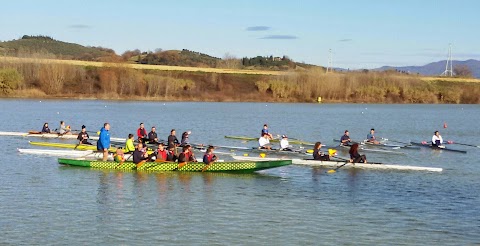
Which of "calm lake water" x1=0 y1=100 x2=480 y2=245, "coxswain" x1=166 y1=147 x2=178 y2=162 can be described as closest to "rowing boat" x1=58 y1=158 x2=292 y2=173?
"calm lake water" x1=0 y1=100 x2=480 y2=245

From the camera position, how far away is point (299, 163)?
26.8 m

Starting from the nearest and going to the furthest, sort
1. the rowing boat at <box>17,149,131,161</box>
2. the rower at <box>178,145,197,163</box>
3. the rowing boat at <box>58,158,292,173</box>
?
the rowing boat at <box>58,158,292,173</box> → the rower at <box>178,145,197,163</box> → the rowing boat at <box>17,149,131,161</box>

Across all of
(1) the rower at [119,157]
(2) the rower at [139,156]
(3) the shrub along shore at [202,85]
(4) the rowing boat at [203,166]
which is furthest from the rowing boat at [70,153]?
(3) the shrub along shore at [202,85]

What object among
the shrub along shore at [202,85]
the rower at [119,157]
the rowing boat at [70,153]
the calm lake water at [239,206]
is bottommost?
the calm lake water at [239,206]

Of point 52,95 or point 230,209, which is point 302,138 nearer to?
point 230,209

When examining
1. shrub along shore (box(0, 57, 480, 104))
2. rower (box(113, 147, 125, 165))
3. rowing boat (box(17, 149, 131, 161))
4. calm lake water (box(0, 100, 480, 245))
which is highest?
shrub along shore (box(0, 57, 480, 104))

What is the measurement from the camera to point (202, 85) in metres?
102

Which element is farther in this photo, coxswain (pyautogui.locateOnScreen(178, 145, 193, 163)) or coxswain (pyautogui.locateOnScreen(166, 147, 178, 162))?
coxswain (pyautogui.locateOnScreen(166, 147, 178, 162))

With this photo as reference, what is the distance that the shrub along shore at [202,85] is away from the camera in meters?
89.8

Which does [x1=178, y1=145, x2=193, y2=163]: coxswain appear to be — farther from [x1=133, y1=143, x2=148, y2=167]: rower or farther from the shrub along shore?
the shrub along shore

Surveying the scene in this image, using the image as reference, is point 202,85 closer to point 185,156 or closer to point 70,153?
point 70,153

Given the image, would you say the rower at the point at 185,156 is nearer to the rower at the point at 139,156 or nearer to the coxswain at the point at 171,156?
the coxswain at the point at 171,156

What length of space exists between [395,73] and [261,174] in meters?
84.2

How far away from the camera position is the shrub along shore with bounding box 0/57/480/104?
294 ft
